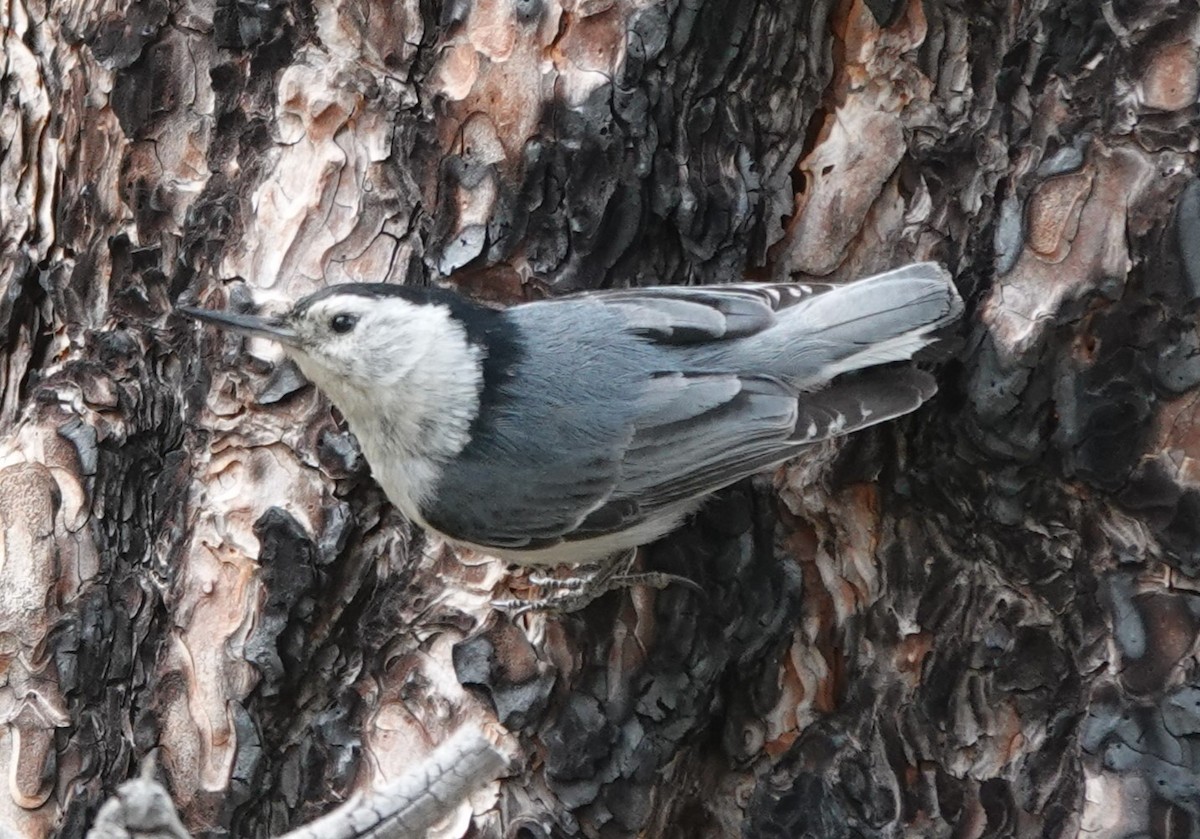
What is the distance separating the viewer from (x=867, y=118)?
1756 millimetres

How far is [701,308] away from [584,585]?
41 centimetres

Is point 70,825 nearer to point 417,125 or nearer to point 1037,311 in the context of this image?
point 417,125

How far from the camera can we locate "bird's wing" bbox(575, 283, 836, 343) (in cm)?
162

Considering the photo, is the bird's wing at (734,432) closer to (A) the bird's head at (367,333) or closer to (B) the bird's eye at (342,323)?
(A) the bird's head at (367,333)

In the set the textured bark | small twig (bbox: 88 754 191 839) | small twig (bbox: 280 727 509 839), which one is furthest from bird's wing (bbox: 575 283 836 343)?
small twig (bbox: 88 754 191 839)

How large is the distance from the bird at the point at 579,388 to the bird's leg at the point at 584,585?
0.09 m

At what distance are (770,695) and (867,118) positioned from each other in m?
0.80

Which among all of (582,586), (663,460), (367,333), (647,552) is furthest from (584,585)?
(367,333)

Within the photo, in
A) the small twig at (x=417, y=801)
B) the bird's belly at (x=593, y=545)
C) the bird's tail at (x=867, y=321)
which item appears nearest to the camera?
the small twig at (x=417, y=801)

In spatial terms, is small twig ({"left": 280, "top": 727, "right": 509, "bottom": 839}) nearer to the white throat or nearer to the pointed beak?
the white throat

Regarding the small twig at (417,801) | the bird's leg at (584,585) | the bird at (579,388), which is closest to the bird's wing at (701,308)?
the bird at (579,388)

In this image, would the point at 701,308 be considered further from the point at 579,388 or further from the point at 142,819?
the point at 142,819

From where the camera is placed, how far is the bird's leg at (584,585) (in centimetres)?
173

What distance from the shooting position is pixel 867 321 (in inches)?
61.7
